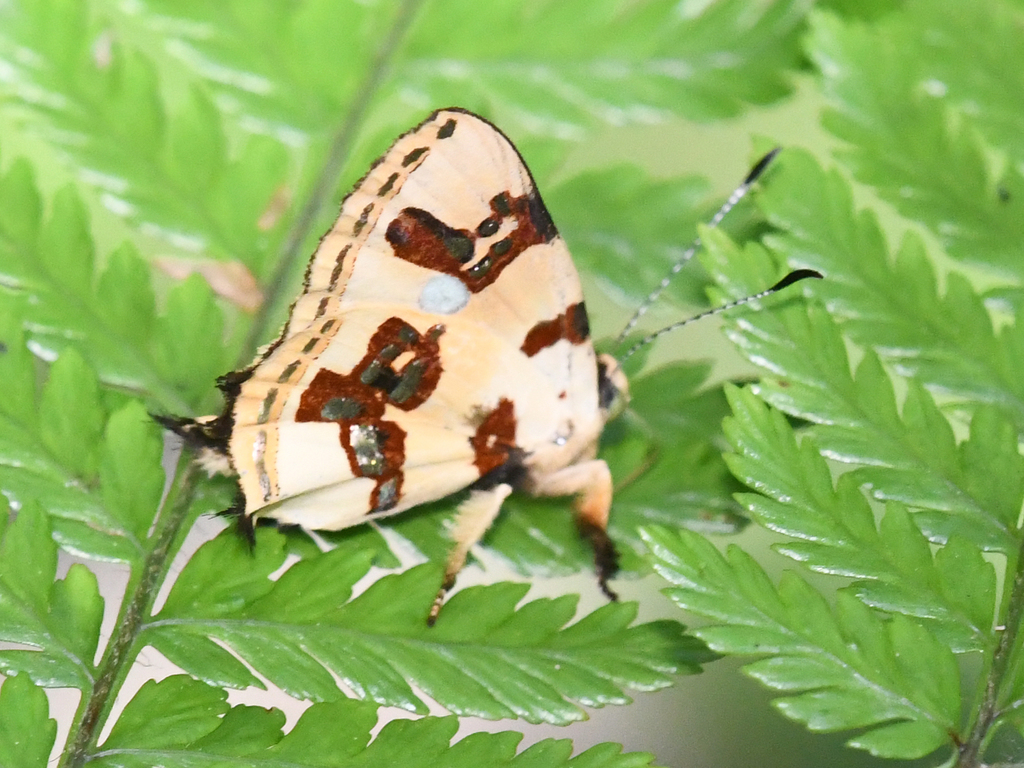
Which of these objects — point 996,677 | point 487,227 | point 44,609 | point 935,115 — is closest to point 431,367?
point 487,227

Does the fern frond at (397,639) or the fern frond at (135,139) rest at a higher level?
the fern frond at (135,139)

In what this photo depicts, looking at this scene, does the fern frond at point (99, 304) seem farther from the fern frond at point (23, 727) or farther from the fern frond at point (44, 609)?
the fern frond at point (23, 727)

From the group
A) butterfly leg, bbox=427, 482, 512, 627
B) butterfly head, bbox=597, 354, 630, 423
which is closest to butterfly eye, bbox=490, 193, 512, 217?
butterfly head, bbox=597, 354, 630, 423

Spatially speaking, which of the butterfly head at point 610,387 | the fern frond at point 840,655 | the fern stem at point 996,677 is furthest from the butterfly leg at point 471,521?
the fern stem at point 996,677

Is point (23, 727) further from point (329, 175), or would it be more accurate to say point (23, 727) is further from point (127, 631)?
point (329, 175)

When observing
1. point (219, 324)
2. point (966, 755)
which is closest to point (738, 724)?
point (966, 755)

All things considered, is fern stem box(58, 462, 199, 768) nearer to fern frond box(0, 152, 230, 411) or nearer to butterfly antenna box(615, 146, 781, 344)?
fern frond box(0, 152, 230, 411)

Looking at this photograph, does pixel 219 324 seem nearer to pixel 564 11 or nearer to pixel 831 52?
pixel 564 11

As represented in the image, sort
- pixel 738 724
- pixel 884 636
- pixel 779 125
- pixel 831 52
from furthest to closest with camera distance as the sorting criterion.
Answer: pixel 779 125 < pixel 738 724 < pixel 831 52 < pixel 884 636
